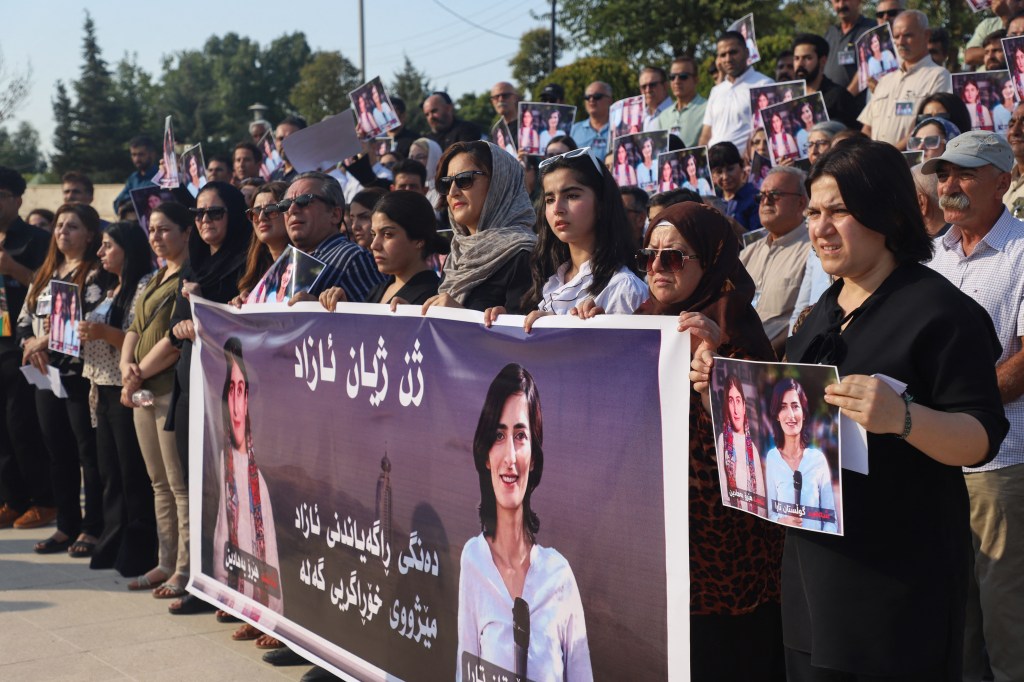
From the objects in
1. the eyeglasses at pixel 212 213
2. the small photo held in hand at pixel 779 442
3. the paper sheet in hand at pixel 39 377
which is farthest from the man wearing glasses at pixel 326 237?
the paper sheet in hand at pixel 39 377

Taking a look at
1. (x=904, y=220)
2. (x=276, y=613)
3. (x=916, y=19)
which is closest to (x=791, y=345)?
(x=904, y=220)

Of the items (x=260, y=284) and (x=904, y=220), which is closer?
(x=904, y=220)

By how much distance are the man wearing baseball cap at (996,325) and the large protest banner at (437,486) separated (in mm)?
1513

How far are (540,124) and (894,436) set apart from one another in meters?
7.66

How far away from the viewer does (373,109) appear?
10.4 meters

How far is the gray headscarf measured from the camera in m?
4.62

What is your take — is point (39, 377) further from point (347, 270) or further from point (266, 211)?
point (347, 270)

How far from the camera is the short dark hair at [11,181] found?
876 centimetres

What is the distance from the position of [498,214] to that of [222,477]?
83.7 inches

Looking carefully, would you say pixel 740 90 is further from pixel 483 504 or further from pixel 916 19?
pixel 483 504

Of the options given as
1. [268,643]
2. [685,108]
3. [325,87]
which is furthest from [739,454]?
[325,87]

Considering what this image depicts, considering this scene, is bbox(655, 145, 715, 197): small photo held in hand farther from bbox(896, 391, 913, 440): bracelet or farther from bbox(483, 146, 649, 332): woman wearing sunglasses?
bbox(896, 391, 913, 440): bracelet

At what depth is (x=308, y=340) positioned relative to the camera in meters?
4.95

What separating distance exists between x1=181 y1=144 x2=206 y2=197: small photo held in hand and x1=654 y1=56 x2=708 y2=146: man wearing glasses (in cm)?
443
